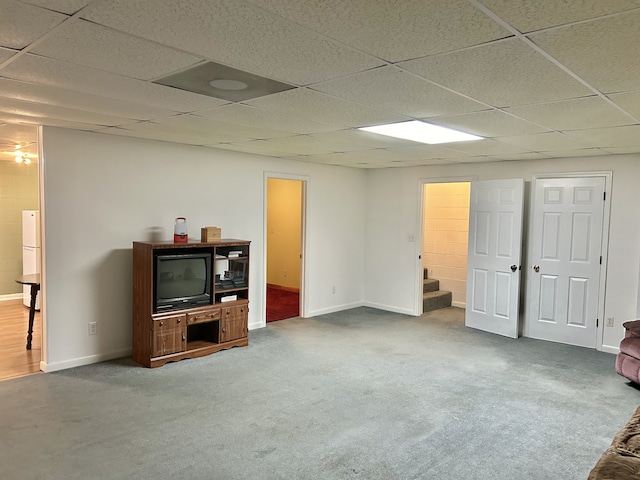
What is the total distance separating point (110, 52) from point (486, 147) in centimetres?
384

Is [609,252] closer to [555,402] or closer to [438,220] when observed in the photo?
[555,402]

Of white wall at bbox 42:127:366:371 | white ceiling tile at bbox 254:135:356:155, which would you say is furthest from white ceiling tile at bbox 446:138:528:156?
white wall at bbox 42:127:366:371

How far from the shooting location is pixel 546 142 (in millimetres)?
4336

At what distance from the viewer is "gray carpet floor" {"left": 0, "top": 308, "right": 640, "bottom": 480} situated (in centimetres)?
275

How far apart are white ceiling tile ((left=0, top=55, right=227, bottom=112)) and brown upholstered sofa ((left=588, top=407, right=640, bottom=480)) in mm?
2856

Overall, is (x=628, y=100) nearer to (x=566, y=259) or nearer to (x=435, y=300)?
(x=566, y=259)

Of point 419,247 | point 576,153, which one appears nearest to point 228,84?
point 576,153

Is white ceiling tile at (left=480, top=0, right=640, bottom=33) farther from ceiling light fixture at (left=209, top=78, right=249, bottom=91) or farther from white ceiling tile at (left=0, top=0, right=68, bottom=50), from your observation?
white ceiling tile at (left=0, top=0, right=68, bottom=50)

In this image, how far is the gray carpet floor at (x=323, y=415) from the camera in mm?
2750

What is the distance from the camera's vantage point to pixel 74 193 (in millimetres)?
4324

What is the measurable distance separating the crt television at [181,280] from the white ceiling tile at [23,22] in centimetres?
273

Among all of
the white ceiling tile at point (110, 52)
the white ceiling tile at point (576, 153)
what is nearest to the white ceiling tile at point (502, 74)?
the white ceiling tile at point (110, 52)

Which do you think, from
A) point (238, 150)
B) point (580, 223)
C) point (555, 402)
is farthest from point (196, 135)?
point (580, 223)

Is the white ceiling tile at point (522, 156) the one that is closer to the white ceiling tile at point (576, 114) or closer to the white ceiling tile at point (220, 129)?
the white ceiling tile at point (576, 114)
